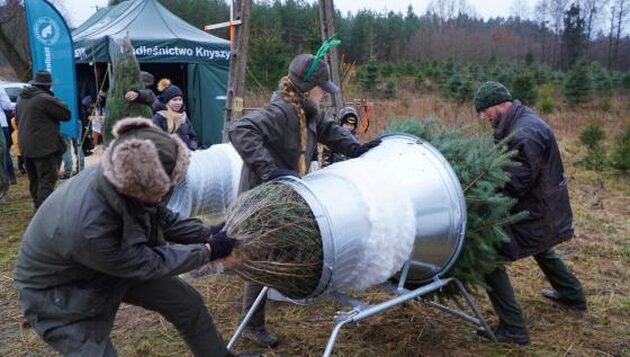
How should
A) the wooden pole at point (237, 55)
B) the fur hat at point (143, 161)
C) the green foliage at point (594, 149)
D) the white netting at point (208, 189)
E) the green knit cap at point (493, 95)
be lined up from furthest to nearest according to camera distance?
the green foliage at point (594, 149)
the wooden pole at point (237, 55)
the white netting at point (208, 189)
the green knit cap at point (493, 95)
the fur hat at point (143, 161)

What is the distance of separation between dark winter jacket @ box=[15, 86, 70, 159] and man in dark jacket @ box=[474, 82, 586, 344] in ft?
16.3

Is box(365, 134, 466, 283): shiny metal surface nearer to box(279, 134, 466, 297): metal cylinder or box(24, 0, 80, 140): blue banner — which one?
box(279, 134, 466, 297): metal cylinder

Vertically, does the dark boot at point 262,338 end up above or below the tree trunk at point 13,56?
Result: below

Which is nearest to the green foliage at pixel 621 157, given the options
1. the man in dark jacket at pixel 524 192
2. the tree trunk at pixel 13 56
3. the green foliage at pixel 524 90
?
the man in dark jacket at pixel 524 192

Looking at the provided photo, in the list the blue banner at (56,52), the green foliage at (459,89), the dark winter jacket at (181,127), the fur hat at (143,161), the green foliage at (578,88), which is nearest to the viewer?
the fur hat at (143,161)

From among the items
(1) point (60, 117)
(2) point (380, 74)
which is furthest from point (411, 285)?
(2) point (380, 74)

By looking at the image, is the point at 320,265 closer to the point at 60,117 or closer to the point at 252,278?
the point at 252,278

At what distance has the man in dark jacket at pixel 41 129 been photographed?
260 inches

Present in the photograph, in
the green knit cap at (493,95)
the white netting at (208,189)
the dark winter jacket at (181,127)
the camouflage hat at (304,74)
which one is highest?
the camouflage hat at (304,74)

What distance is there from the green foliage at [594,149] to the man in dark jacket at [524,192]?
699cm

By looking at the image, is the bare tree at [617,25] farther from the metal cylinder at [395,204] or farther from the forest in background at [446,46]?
the metal cylinder at [395,204]

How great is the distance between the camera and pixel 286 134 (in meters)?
3.46

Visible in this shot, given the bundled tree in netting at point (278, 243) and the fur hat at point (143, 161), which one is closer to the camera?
the fur hat at point (143, 161)

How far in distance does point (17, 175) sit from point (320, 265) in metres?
9.40
